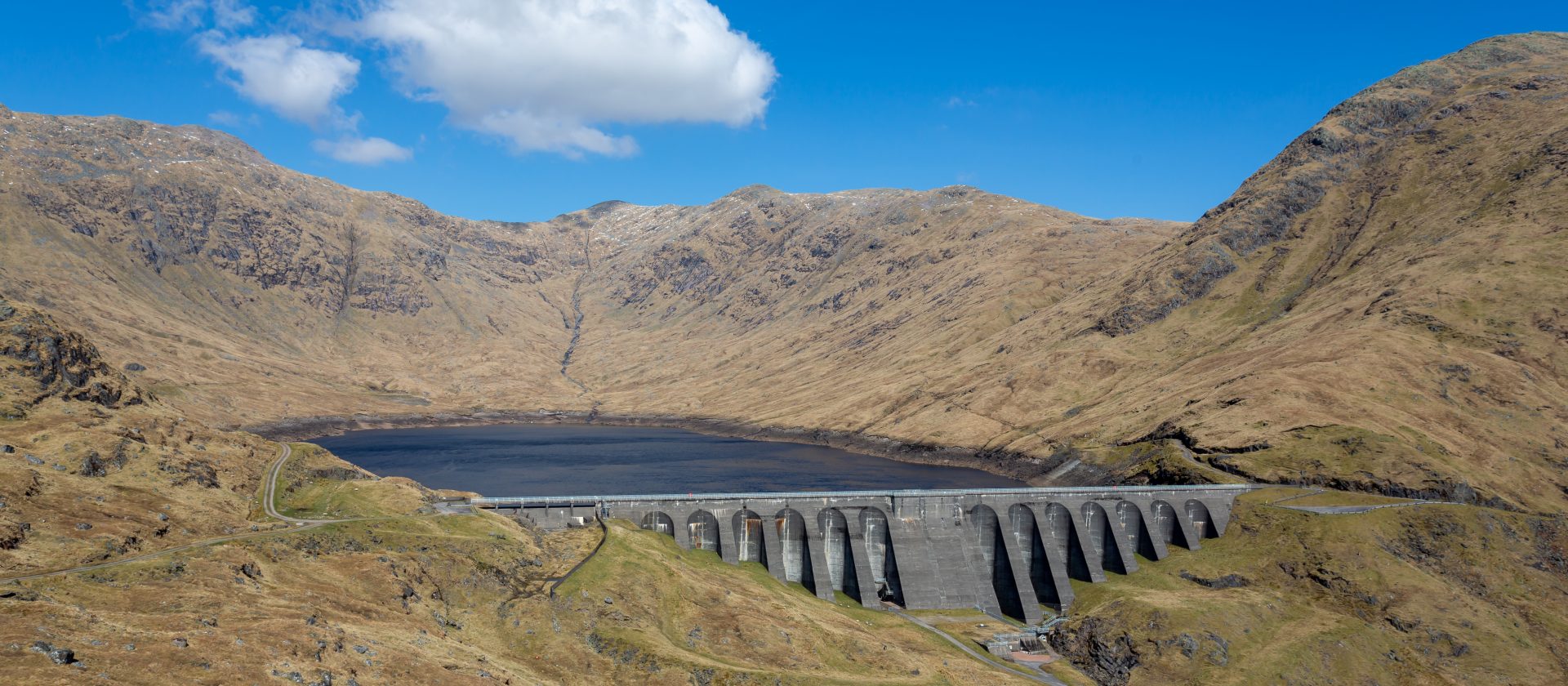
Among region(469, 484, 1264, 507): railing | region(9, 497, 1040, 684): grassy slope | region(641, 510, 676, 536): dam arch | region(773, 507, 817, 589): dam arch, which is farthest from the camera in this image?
region(773, 507, 817, 589): dam arch

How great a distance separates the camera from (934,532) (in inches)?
5340

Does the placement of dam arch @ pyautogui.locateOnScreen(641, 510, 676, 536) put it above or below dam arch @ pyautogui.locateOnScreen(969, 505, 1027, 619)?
above

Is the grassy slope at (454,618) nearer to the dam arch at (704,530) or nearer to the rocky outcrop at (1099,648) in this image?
the dam arch at (704,530)

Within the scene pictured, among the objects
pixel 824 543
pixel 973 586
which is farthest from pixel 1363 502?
pixel 824 543

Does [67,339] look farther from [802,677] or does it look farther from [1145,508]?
[1145,508]

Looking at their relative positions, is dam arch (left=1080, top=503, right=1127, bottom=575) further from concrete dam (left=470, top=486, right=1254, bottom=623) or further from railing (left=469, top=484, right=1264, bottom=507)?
railing (left=469, top=484, right=1264, bottom=507)

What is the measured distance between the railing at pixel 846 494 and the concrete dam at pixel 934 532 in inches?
8.8

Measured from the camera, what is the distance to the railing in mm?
116000

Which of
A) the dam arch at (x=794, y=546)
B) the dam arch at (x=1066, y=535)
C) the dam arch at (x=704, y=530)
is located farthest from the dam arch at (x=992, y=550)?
the dam arch at (x=704, y=530)

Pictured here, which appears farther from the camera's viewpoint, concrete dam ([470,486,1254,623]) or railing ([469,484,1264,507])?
concrete dam ([470,486,1254,623])

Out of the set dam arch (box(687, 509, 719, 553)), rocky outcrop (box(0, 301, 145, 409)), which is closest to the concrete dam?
dam arch (box(687, 509, 719, 553))

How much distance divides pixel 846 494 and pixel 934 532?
15.3m

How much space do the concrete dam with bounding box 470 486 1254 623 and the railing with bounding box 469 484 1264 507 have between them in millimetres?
225

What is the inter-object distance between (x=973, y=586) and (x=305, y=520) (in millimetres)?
86602
